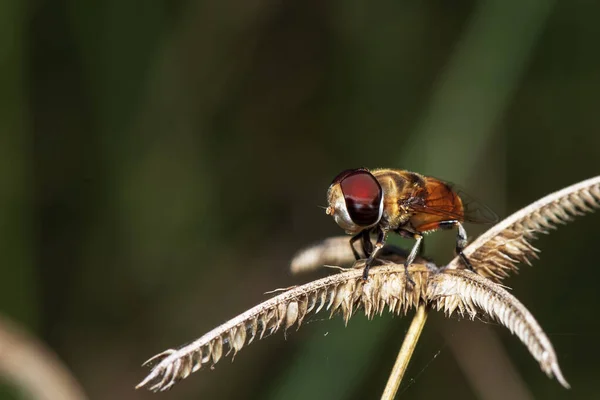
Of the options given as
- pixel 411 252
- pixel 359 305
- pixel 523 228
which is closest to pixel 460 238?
pixel 411 252

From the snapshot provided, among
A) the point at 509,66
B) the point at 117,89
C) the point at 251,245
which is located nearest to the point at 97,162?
the point at 117,89

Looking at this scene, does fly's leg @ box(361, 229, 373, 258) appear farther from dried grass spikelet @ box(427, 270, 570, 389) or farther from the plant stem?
the plant stem

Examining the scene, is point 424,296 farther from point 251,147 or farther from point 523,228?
point 251,147

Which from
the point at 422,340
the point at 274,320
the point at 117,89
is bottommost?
the point at 422,340

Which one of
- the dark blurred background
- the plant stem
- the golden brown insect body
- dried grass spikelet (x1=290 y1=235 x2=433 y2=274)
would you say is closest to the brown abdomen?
the golden brown insect body

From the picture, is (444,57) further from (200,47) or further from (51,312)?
(51,312)
